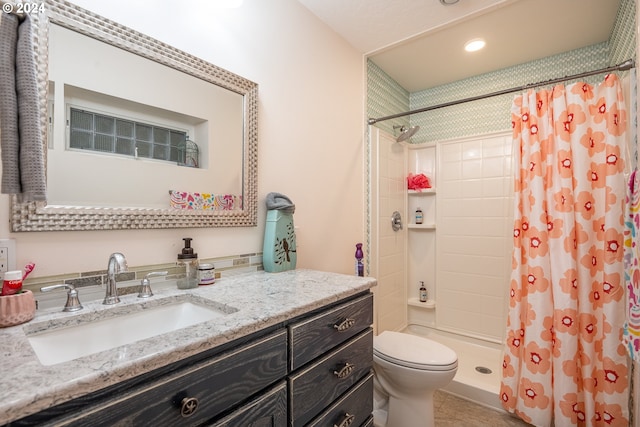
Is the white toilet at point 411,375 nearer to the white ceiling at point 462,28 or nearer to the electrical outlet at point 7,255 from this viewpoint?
the electrical outlet at point 7,255

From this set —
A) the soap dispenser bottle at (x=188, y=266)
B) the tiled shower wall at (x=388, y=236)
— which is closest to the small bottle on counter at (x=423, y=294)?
the tiled shower wall at (x=388, y=236)

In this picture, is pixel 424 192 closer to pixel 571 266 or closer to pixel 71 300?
pixel 571 266

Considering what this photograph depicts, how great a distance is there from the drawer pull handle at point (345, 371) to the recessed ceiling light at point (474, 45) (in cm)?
225

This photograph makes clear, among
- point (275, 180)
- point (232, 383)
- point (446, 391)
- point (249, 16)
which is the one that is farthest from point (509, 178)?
point (232, 383)

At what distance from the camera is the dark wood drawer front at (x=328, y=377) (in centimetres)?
88

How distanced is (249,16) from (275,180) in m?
0.79

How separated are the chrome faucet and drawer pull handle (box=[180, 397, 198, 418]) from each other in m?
0.46

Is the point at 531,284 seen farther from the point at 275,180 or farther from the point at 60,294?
the point at 60,294

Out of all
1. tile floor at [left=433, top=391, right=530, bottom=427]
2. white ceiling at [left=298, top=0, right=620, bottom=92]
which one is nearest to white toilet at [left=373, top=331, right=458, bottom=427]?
tile floor at [left=433, top=391, right=530, bottom=427]

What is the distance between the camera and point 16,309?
0.74 meters

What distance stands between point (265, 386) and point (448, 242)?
7.84ft

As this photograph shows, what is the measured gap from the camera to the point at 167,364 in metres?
0.59

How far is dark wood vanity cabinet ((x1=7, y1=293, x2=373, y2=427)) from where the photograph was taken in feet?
1.73

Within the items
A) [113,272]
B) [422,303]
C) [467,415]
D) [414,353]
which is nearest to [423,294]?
[422,303]
